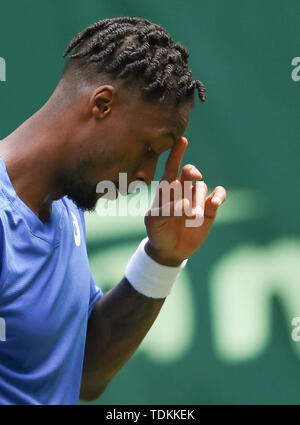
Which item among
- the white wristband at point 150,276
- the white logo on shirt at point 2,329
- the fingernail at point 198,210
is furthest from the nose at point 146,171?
the white logo on shirt at point 2,329

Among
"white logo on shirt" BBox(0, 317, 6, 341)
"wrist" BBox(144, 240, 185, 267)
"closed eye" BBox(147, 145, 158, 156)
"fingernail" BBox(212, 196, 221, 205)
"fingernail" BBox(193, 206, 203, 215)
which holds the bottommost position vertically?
"white logo on shirt" BBox(0, 317, 6, 341)

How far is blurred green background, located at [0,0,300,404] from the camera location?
2.17 m

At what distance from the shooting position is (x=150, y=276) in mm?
1587

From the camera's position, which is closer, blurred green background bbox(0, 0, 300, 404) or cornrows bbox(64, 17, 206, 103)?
cornrows bbox(64, 17, 206, 103)

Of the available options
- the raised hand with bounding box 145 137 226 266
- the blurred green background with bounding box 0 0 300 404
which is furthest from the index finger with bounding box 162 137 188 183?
the blurred green background with bounding box 0 0 300 404

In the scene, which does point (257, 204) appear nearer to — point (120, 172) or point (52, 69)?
point (52, 69)

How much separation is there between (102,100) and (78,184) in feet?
0.52

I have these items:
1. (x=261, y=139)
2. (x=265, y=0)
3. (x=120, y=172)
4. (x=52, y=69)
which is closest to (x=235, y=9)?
(x=265, y=0)

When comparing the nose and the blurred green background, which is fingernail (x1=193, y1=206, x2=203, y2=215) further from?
the blurred green background

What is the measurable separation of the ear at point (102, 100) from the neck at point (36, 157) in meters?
0.06

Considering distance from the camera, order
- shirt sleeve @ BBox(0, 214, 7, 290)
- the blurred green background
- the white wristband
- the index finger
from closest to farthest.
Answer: shirt sleeve @ BBox(0, 214, 7, 290)
the index finger
the white wristband
the blurred green background

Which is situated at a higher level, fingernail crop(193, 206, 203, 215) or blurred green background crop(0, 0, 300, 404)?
blurred green background crop(0, 0, 300, 404)

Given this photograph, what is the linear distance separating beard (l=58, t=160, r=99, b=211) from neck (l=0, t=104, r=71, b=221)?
2 cm

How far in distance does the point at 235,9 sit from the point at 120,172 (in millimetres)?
1007
